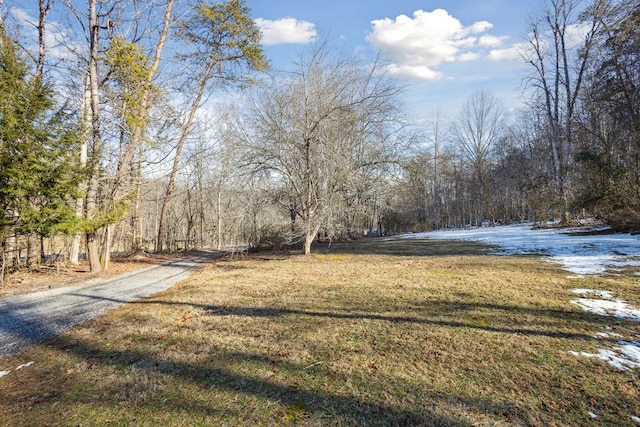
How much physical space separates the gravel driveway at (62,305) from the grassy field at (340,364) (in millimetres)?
439

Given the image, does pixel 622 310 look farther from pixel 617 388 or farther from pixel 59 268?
pixel 59 268

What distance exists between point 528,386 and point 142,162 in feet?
42.6

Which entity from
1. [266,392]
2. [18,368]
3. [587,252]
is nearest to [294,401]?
[266,392]

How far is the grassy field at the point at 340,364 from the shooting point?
2512mm

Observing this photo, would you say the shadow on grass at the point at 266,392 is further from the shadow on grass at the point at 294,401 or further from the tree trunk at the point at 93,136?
the tree trunk at the point at 93,136

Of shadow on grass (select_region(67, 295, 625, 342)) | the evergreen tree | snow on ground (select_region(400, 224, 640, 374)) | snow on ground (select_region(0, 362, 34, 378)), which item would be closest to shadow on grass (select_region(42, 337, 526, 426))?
snow on ground (select_region(0, 362, 34, 378))

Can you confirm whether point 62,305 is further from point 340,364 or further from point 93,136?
point 93,136

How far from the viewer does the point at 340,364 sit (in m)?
3.27

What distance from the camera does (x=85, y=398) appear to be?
2814mm

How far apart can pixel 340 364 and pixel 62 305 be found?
5910 millimetres

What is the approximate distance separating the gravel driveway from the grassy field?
1.44ft

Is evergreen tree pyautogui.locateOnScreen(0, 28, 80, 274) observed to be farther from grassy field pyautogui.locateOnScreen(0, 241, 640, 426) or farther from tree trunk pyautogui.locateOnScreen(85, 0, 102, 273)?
grassy field pyautogui.locateOnScreen(0, 241, 640, 426)

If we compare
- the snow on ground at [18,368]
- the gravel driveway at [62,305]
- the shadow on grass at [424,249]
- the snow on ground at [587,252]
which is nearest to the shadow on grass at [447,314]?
the gravel driveway at [62,305]

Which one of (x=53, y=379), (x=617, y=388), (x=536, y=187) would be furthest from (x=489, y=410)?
(x=536, y=187)
